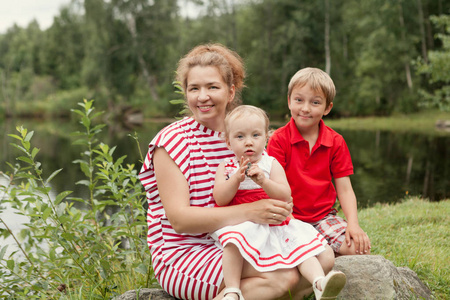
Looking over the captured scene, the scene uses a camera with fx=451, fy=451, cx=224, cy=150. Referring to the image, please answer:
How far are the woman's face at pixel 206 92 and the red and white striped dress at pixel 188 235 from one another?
4.1 inches

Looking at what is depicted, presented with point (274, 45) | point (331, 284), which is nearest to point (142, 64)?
point (274, 45)

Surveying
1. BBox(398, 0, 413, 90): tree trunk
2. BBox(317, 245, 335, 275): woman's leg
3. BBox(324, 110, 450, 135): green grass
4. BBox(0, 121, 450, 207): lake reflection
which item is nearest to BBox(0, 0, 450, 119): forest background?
Result: BBox(398, 0, 413, 90): tree trunk

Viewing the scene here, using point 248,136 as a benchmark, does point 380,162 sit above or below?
below

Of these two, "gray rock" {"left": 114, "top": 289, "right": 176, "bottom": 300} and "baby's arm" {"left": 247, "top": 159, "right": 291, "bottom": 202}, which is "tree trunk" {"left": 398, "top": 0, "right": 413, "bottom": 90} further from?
"gray rock" {"left": 114, "top": 289, "right": 176, "bottom": 300}

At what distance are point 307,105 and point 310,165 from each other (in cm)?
41

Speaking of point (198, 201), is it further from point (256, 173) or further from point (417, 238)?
point (417, 238)

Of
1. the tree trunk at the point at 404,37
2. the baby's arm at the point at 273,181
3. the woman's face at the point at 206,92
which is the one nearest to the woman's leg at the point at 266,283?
the baby's arm at the point at 273,181

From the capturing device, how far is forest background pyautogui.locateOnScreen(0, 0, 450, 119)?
86.0 feet

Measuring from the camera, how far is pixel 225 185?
7.42 feet

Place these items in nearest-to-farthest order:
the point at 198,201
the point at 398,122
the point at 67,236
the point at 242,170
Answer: the point at 242,170 < the point at 198,201 < the point at 67,236 < the point at 398,122

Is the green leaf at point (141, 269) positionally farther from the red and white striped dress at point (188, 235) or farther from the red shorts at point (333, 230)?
the red shorts at point (333, 230)

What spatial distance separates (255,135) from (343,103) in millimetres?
26910

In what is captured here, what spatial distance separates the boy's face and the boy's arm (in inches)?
18.4

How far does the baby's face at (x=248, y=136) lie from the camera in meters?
2.32
